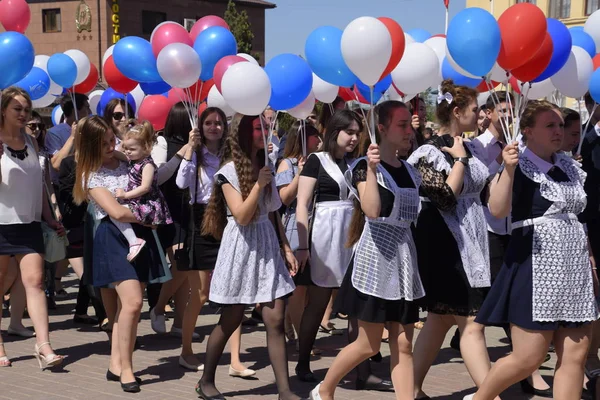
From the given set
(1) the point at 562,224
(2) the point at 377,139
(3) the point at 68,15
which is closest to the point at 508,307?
(1) the point at 562,224

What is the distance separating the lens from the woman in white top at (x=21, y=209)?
7.20 metres

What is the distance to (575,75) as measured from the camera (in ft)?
21.4

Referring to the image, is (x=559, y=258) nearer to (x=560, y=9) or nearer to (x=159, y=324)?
(x=159, y=324)

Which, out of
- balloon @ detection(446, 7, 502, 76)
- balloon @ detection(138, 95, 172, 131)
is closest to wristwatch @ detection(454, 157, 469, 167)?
balloon @ detection(446, 7, 502, 76)

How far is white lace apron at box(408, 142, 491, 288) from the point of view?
19.3 ft

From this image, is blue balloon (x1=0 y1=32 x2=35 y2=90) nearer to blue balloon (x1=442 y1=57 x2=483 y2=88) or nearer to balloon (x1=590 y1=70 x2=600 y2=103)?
blue balloon (x1=442 y1=57 x2=483 y2=88)

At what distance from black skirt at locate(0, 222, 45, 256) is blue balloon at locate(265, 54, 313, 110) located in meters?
2.21

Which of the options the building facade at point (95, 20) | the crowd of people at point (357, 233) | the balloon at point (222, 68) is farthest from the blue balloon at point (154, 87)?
the building facade at point (95, 20)

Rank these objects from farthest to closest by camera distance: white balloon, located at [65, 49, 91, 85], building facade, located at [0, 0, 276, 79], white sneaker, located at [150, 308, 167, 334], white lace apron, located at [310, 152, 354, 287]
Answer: building facade, located at [0, 0, 276, 79] < white balloon, located at [65, 49, 91, 85] < white sneaker, located at [150, 308, 167, 334] < white lace apron, located at [310, 152, 354, 287]

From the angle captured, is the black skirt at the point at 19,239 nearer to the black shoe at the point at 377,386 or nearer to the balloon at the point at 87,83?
the black shoe at the point at 377,386

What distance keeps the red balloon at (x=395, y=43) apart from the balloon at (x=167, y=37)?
2.35 m

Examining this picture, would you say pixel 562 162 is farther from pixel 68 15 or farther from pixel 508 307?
pixel 68 15

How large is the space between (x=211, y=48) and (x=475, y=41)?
303 centimetres

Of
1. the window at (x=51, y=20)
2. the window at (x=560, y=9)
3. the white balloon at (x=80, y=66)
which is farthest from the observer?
the window at (x=51, y=20)
